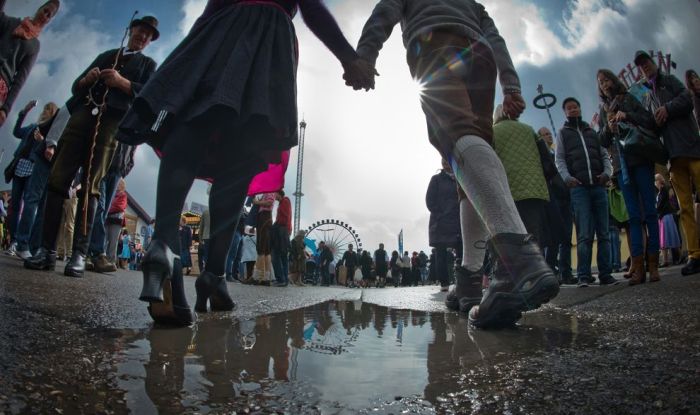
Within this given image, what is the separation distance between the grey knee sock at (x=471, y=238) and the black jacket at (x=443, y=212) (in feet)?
9.73

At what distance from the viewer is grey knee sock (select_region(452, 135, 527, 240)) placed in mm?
1372

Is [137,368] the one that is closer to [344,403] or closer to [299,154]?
[344,403]

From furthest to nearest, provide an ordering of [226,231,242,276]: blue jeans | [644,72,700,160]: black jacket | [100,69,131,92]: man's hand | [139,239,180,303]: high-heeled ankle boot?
[226,231,242,276]: blue jeans → [644,72,700,160]: black jacket → [100,69,131,92]: man's hand → [139,239,180,303]: high-heeled ankle boot

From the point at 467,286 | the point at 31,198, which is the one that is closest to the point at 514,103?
the point at 467,286

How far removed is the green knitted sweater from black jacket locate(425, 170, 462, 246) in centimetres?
164

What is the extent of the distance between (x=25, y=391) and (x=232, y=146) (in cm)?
123

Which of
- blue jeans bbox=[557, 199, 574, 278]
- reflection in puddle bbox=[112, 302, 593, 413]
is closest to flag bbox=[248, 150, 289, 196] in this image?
reflection in puddle bbox=[112, 302, 593, 413]

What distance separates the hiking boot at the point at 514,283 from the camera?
1198 millimetres

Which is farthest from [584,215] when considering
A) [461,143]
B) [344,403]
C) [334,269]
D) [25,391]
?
[334,269]

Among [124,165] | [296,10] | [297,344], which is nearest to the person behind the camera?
[297,344]

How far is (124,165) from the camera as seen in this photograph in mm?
3600

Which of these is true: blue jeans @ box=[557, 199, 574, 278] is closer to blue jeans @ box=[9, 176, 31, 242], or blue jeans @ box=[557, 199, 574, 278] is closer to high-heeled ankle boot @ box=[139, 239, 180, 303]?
high-heeled ankle boot @ box=[139, 239, 180, 303]

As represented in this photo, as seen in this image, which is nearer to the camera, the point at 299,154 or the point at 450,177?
the point at 450,177

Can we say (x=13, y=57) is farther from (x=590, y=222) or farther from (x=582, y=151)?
(x=590, y=222)
